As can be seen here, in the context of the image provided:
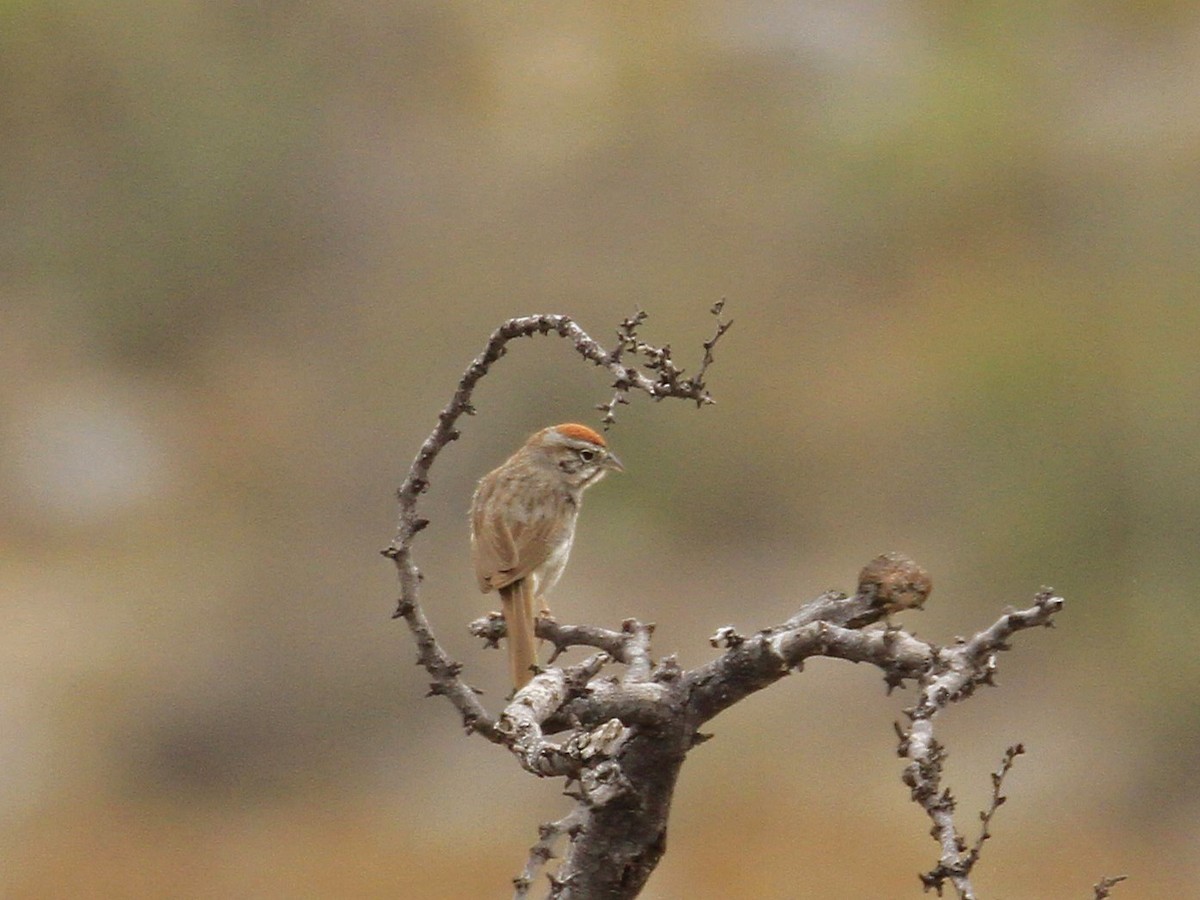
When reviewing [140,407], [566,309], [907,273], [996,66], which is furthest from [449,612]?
[996,66]

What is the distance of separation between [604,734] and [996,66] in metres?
20.0

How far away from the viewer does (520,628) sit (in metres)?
4.96

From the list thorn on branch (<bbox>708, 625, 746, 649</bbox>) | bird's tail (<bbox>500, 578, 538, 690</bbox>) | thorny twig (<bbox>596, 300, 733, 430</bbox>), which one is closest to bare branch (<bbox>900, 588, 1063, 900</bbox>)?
thorn on branch (<bbox>708, 625, 746, 649</bbox>)

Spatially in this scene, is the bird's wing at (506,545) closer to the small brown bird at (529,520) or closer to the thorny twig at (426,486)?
the small brown bird at (529,520)

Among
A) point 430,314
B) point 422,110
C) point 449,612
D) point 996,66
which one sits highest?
point 422,110

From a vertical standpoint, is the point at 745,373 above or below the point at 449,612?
above

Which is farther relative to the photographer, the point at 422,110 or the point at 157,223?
the point at 422,110

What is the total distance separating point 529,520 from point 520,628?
0.49m

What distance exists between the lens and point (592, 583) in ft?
58.5

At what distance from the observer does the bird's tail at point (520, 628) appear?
16.0 feet

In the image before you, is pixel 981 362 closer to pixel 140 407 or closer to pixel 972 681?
pixel 140 407

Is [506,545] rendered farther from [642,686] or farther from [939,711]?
[939,711]

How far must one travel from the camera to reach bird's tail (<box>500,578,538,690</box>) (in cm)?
489

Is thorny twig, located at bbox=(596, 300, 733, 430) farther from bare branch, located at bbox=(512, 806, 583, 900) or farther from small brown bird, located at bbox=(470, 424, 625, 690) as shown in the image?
small brown bird, located at bbox=(470, 424, 625, 690)
